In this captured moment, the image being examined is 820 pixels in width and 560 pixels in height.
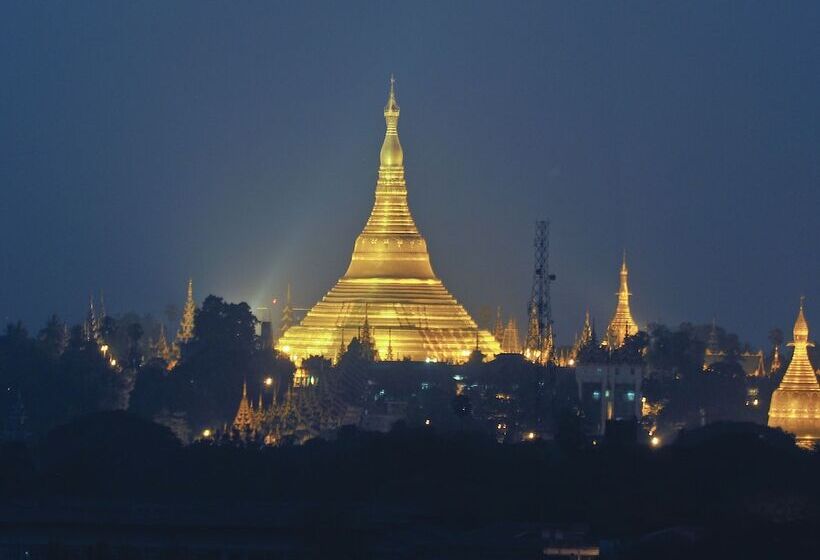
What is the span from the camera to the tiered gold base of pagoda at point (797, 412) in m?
146

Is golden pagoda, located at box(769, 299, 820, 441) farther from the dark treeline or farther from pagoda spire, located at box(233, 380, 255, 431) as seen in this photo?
pagoda spire, located at box(233, 380, 255, 431)

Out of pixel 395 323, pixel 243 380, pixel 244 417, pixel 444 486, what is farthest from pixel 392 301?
pixel 444 486

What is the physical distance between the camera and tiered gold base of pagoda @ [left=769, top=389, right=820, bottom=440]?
477ft

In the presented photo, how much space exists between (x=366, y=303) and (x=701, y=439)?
1545 inches

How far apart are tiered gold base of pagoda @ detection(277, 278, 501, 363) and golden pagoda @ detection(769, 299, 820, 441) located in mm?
12434

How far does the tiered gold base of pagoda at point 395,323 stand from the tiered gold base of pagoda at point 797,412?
13.1 meters

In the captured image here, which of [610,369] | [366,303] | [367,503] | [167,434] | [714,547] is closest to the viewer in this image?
[714,547]

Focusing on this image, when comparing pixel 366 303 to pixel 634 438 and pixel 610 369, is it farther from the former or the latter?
pixel 634 438

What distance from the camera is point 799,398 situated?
485 feet

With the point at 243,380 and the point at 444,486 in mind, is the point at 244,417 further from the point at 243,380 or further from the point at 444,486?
the point at 444,486

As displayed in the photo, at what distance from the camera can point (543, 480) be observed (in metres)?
111

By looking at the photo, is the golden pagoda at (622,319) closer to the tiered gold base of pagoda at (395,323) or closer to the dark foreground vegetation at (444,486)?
the tiered gold base of pagoda at (395,323)

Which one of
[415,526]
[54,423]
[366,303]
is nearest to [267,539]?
[415,526]

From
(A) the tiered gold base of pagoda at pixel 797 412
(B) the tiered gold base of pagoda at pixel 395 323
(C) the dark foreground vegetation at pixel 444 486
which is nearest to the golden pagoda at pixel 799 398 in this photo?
(A) the tiered gold base of pagoda at pixel 797 412
